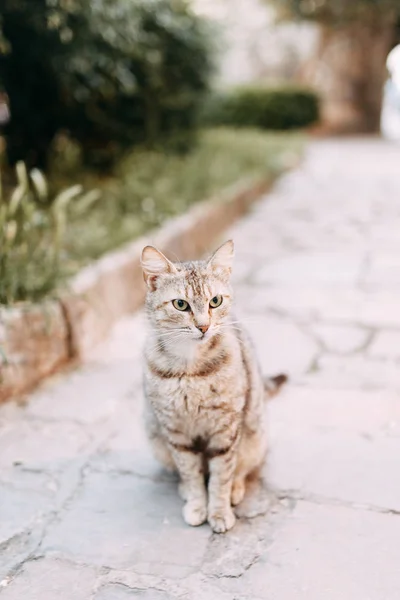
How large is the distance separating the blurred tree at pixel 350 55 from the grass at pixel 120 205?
622 cm

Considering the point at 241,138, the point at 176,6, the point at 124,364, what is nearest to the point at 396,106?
the point at 241,138

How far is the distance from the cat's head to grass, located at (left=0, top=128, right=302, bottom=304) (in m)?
1.22

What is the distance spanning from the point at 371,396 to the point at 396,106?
18.0m

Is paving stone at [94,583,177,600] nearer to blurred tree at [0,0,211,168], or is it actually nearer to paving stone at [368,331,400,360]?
paving stone at [368,331,400,360]

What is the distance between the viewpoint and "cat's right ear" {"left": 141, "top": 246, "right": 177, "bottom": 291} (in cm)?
198

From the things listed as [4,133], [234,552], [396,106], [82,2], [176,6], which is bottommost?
[234,552]

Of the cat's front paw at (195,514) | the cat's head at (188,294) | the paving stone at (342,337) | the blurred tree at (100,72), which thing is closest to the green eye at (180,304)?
the cat's head at (188,294)

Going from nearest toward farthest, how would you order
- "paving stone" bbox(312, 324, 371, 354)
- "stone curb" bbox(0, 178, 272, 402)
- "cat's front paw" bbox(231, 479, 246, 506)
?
"cat's front paw" bbox(231, 479, 246, 506)
"stone curb" bbox(0, 178, 272, 402)
"paving stone" bbox(312, 324, 371, 354)

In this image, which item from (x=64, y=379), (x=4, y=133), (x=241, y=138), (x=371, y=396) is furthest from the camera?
(x=241, y=138)

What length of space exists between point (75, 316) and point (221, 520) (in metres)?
1.57

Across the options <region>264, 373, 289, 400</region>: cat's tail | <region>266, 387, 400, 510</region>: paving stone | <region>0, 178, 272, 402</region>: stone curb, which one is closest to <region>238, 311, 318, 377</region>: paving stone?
<region>266, 387, 400, 510</region>: paving stone

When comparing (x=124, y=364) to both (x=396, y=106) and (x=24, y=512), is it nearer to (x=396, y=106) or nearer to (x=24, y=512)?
(x=24, y=512)

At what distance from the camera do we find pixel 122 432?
2.69m

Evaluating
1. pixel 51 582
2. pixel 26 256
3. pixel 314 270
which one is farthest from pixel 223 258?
pixel 314 270
